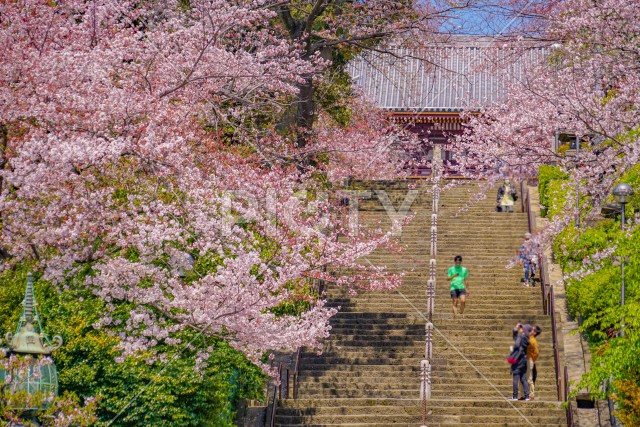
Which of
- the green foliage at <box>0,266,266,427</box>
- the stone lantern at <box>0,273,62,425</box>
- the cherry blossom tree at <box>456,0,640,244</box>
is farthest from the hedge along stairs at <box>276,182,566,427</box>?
the stone lantern at <box>0,273,62,425</box>

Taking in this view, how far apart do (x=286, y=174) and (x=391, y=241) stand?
5.50 meters

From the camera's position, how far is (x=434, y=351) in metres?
22.0

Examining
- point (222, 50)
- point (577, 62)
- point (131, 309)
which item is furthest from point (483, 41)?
point (131, 309)

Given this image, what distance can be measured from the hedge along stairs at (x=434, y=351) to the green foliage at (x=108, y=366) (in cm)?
388

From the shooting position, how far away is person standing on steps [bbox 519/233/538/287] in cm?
2303

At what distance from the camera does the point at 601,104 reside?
21.1m

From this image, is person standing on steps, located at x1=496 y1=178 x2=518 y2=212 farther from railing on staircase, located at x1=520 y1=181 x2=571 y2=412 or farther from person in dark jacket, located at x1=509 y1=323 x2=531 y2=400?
person in dark jacket, located at x1=509 y1=323 x2=531 y2=400

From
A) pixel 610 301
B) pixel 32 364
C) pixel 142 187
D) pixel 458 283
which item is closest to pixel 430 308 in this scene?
pixel 458 283

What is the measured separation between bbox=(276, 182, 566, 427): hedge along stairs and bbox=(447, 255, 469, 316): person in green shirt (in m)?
0.34

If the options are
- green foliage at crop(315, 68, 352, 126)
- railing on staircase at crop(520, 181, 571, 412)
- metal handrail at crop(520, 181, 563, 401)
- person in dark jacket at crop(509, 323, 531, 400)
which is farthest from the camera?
green foliage at crop(315, 68, 352, 126)

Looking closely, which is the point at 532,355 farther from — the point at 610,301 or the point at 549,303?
the point at 549,303

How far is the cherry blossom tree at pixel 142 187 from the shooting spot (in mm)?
15516

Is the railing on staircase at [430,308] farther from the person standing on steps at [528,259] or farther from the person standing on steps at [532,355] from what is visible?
the person standing on steps at [528,259]

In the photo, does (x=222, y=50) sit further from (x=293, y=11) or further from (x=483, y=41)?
(x=483, y=41)
